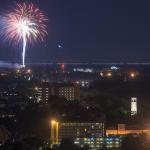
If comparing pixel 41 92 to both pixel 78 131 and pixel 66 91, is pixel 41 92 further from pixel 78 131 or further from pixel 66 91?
pixel 78 131

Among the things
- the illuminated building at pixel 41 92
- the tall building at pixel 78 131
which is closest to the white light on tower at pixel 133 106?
the illuminated building at pixel 41 92

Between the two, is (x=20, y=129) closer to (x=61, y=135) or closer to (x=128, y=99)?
(x=61, y=135)

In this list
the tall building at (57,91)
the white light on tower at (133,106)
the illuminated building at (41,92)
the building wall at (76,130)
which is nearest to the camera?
the building wall at (76,130)

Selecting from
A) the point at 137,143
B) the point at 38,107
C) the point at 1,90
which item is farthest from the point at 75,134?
the point at 1,90

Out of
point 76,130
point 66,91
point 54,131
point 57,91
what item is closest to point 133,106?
point 66,91

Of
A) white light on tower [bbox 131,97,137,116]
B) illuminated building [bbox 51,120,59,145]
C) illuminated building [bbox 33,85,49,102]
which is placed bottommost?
illuminated building [bbox 51,120,59,145]

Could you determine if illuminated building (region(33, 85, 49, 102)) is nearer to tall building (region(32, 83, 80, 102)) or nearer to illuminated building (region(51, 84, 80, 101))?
tall building (region(32, 83, 80, 102))

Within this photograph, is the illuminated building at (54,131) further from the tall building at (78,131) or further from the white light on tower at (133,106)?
the white light on tower at (133,106)

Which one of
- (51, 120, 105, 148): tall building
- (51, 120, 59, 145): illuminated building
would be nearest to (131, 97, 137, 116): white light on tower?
(51, 120, 105, 148): tall building
